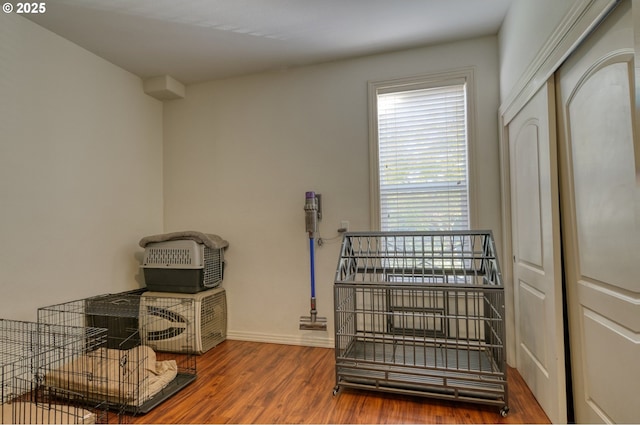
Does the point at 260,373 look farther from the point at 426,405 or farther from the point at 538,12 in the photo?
the point at 538,12

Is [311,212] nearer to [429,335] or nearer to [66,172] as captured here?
[429,335]

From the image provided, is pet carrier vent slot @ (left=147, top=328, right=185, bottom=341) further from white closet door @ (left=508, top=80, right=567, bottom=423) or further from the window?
white closet door @ (left=508, top=80, right=567, bottom=423)

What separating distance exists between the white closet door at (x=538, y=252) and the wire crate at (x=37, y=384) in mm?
2612

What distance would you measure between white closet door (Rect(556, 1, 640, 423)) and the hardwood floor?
539 millimetres

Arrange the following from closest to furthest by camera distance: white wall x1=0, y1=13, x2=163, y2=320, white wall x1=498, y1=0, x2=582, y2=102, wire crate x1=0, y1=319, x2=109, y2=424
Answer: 1. white wall x1=498, y1=0, x2=582, y2=102
2. wire crate x1=0, y1=319, x2=109, y2=424
3. white wall x1=0, y1=13, x2=163, y2=320

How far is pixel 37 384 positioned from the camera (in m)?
2.08

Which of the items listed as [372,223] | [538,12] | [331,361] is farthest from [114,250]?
[538,12]

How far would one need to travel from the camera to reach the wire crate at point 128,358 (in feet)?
6.55

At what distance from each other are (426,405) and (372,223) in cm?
146

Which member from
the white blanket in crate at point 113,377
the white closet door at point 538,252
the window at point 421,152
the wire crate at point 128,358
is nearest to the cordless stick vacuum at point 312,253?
the window at point 421,152

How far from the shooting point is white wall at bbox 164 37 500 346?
281 centimetres

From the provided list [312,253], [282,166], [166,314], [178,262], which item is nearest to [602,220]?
[312,253]

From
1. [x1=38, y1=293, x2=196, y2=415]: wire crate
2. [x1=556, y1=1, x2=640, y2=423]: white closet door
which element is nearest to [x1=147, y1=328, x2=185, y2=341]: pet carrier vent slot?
[x1=38, y1=293, x2=196, y2=415]: wire crate

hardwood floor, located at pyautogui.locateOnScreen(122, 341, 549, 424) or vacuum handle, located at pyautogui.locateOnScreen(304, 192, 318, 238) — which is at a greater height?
vacuum handle, located at pyautogui.locateOnScreen(304, 192, 318, 238)
